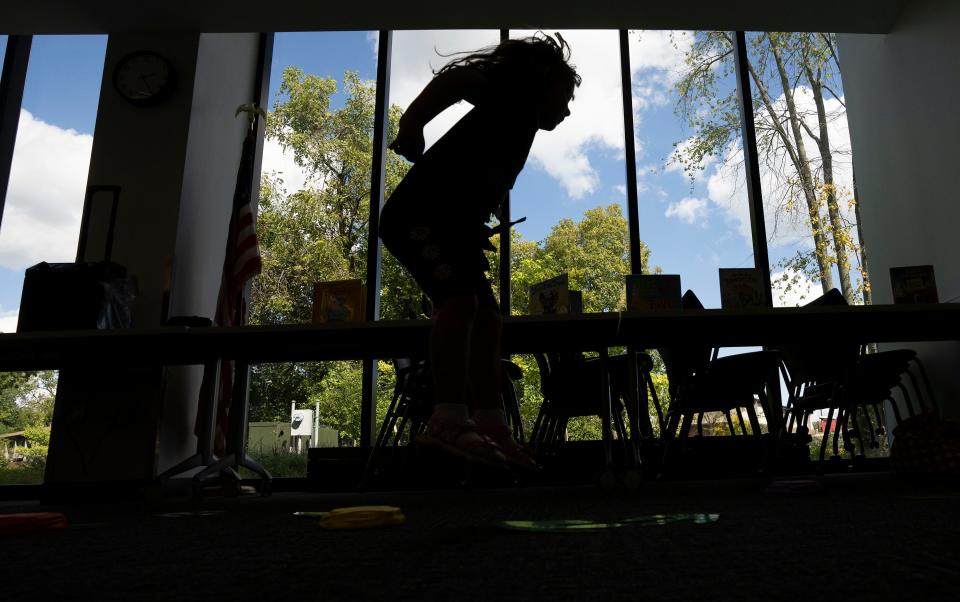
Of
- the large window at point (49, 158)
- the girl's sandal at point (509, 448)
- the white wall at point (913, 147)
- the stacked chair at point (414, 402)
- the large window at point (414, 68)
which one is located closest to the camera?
the girl's sandal at point (509, 448)

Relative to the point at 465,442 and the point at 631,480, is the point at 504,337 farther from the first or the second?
the point at 465,442

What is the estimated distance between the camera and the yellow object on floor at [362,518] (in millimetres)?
1196

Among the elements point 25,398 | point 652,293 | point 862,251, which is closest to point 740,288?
point 652,293

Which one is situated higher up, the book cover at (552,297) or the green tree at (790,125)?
the green tree at (790,125)

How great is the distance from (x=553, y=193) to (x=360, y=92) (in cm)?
189

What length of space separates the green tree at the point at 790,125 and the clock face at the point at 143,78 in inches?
150

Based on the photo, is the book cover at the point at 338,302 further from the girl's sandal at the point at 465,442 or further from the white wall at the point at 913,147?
the white wall at the point at 913,147

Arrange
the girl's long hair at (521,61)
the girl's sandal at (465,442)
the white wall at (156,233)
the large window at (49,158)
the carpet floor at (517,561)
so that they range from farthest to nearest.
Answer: the large window at (49,158)
the white wall at (156,233)
the girl's long hair at (521,61)
the girl's sandal at (465,442)
the carpet floor at (517,561)

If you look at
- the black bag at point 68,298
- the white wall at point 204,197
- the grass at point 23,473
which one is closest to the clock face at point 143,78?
the white wall at point 204,197

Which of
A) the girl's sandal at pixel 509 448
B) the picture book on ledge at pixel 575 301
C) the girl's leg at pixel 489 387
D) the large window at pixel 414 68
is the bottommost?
the girl's sandal at pixel 509 448

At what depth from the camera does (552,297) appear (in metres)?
3.00

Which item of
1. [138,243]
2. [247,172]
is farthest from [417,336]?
[138,243]

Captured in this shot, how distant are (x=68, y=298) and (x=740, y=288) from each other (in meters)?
3.19

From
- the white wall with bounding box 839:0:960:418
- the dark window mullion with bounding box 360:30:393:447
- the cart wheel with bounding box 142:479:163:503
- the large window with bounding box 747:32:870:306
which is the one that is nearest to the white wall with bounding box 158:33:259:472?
the cart wheel with bounding box 142:479:163:503
